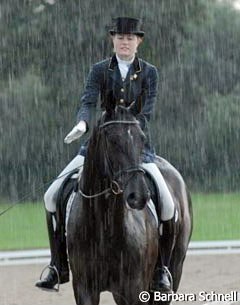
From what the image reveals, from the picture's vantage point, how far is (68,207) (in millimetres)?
7309

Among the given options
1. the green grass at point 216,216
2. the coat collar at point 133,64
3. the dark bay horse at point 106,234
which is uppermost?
the coat collar at point 133,64

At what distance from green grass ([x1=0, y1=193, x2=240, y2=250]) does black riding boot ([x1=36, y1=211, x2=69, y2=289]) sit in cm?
1030

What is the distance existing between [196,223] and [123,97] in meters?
17.3

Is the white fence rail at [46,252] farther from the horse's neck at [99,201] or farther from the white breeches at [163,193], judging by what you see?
the horse's neck at [99,201]

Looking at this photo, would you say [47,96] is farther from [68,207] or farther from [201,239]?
[68,207]

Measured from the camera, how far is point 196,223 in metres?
24.0

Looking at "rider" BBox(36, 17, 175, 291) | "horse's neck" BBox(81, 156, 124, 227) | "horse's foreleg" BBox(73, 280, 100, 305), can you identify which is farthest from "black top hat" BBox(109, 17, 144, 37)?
"horse's foreleg" BBox(73, 280, 100, 305)

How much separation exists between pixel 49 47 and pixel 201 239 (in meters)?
14.7

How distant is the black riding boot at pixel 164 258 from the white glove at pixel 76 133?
1.33 meters

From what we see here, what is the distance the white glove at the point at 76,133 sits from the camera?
6634mm

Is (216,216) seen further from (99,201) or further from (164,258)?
(99,201)

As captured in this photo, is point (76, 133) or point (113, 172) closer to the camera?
point (113, 172)
